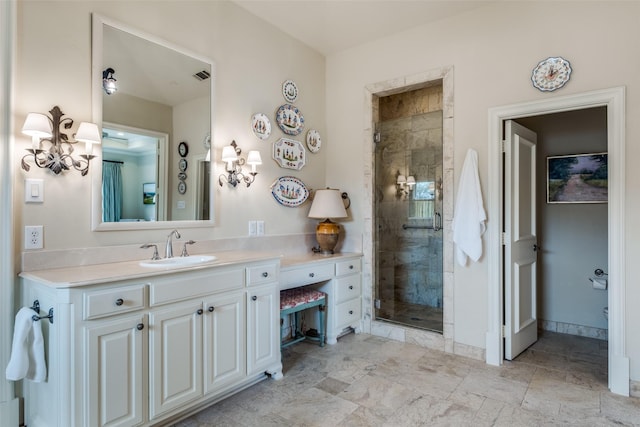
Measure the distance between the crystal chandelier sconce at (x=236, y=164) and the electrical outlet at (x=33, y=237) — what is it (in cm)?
121

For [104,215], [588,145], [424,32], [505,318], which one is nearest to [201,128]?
[104,215]

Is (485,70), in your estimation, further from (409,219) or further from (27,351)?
(27,351)

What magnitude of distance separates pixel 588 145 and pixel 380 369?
2.96 meters

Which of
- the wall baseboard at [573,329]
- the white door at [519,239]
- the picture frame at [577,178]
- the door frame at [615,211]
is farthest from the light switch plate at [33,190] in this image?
the wall baseboard at [573,329]

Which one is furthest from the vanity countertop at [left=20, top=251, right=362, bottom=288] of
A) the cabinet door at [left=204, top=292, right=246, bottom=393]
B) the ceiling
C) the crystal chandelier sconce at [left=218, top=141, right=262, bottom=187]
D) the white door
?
the ceiling

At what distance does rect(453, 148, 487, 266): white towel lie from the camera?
9.64ft

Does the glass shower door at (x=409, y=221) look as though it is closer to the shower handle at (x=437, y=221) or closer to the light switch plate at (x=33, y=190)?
the shower handle at (x=437, y=221)

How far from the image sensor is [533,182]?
11.1ft

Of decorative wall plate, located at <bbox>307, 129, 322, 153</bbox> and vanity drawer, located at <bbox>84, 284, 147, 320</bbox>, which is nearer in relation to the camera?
vanity drawer, located at <bbox>84, 284, 147, 320</bbox>

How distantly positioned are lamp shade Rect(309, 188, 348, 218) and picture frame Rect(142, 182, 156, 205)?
1480mm

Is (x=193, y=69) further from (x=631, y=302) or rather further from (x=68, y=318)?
(x=631, y=302)

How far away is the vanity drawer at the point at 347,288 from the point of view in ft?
11.2

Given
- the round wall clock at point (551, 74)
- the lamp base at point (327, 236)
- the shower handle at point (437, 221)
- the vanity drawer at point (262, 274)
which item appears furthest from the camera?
the lamp base at point (327, 236)

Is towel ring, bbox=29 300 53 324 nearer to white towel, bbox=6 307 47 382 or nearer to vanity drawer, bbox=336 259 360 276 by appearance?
white towel, bbox=6 307 47 382
